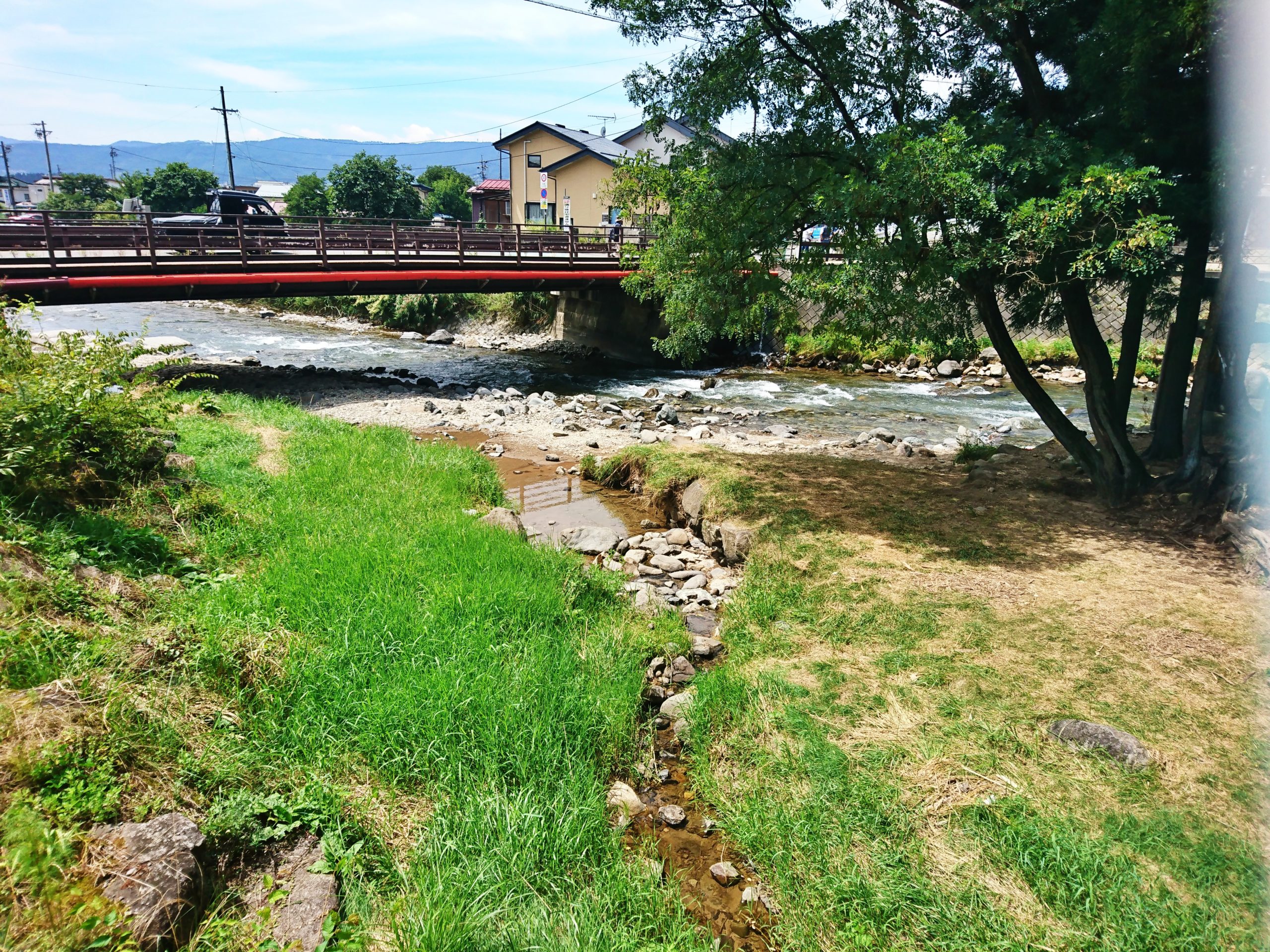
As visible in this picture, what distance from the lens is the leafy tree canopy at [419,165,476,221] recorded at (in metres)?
72.0

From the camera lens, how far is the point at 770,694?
6098mm

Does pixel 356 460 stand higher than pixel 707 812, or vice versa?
pixel 356 460

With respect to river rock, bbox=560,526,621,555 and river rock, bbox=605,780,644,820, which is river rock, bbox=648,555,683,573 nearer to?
river rock, bbox=560,526,621,555

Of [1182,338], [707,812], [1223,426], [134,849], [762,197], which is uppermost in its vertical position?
[762,197]

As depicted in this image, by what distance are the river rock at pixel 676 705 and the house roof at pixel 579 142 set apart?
38.4 metres

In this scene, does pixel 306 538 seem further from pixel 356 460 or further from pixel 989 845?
pixel 989 845

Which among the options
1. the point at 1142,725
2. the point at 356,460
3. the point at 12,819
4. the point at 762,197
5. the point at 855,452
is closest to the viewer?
the point at 12,819

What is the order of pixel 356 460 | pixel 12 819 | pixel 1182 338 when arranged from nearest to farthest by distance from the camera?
pixel 12 819
pixel 1182 338
pixel 356 460

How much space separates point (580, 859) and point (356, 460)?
8394 millimetres

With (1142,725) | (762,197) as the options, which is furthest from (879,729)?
(762,197)

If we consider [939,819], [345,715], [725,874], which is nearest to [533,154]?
[345,715]

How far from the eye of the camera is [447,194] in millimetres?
75500

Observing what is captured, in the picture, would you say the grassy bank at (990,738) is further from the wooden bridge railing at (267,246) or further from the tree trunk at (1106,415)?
the wooden bridge railing at (267,246)

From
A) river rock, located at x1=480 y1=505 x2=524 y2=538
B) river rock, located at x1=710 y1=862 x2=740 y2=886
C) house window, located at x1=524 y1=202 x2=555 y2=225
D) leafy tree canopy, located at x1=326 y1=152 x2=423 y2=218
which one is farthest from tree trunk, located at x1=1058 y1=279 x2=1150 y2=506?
leafy tree canopy, located at x1=326 y1=152 x2=423 y2=218
